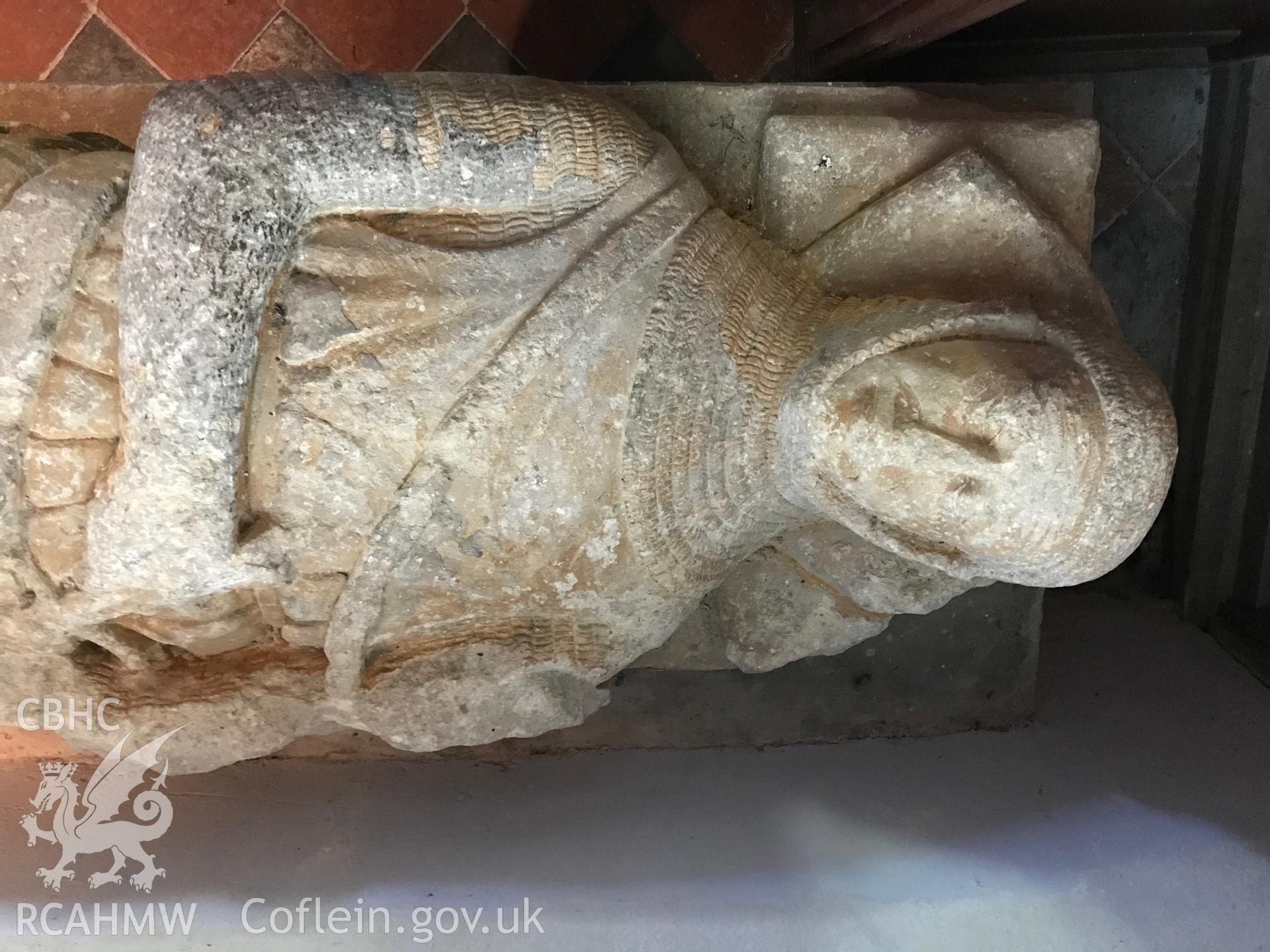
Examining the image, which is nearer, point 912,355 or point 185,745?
point 912,355

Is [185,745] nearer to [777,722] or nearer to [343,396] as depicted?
[343,396]

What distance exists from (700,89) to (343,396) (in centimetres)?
97

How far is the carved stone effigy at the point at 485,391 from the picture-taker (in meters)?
1.45

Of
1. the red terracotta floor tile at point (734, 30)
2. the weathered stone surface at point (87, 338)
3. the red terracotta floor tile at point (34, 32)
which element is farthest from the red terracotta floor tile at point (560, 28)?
the weathered stone surface at point (87, 338)

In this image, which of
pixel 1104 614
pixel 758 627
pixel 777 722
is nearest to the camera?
pixel 758 627

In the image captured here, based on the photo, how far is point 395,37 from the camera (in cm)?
297

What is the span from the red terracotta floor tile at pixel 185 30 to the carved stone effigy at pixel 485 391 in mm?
1409

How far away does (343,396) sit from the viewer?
1.57m

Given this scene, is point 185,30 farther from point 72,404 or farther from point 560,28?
point 72,404

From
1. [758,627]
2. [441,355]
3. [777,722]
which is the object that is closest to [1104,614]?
[777,722]

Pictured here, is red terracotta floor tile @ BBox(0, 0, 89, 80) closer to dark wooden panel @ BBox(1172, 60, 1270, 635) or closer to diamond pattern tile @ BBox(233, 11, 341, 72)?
diamond pattern tile @ BBox(233, 11, 341, 72)

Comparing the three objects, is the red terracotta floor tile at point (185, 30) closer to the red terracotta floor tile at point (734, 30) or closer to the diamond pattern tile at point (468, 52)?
the diamond pattern tile at point (468, 52)

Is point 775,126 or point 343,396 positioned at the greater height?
point 775,126

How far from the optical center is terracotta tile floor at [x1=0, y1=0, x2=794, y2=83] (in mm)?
2869
